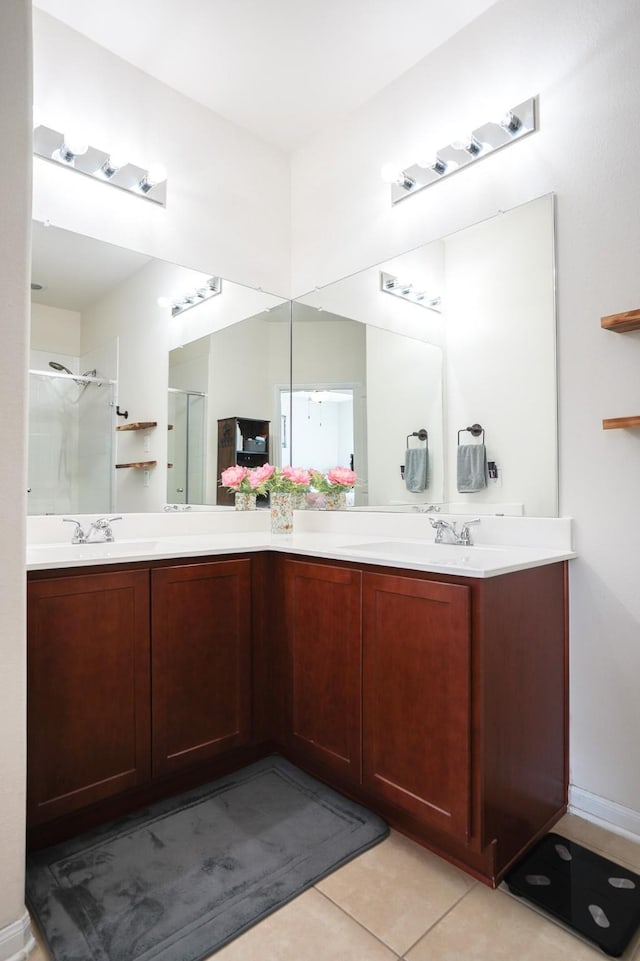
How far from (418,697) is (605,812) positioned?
779 mm

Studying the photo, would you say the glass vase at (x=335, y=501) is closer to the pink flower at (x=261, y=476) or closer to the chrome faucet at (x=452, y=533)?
the pink flower at (x=261, y=476)

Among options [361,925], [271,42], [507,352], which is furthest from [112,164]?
[361,925]

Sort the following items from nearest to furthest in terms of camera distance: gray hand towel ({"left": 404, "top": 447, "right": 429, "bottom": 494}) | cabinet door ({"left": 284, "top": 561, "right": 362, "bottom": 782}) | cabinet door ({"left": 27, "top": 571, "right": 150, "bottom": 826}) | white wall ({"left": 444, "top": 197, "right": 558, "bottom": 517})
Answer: cabinet door ({"left": 27, "top": 571, "right": 150, "bottom": 826})
cabinet door ({"left": 284, "top": 561, "right": 362, "bottom": 782})
white wall ({"left": 444, "top": 197, "right": 558, "bottom": 517})
gray hand towel ({"left": 404, "top": 447, "right": 429, "bottom": 494})

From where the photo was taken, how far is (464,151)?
7.11 ft

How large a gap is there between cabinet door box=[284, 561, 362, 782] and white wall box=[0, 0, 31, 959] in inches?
38.5

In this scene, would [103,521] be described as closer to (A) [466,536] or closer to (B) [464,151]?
(A) [466,536]

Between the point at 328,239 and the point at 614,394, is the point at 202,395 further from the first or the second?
the point at 614,394

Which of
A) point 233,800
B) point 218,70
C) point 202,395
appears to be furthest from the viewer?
point 202,395

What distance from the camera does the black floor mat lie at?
132 cm

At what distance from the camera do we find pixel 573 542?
1.86m

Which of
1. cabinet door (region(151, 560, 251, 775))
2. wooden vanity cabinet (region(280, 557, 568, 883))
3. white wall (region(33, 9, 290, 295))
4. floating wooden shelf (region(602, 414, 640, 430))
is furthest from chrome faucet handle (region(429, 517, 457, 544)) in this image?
white wall (region(33, 9, 290, 295))

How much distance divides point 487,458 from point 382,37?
6.00ft

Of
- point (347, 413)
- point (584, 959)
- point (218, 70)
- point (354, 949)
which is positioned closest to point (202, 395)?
point (347, 413)

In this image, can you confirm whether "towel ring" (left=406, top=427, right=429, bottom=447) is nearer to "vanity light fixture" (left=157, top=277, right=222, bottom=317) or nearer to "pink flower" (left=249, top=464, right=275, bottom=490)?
"pink flower" (left=249, top=464, right=275, bottom=490)
